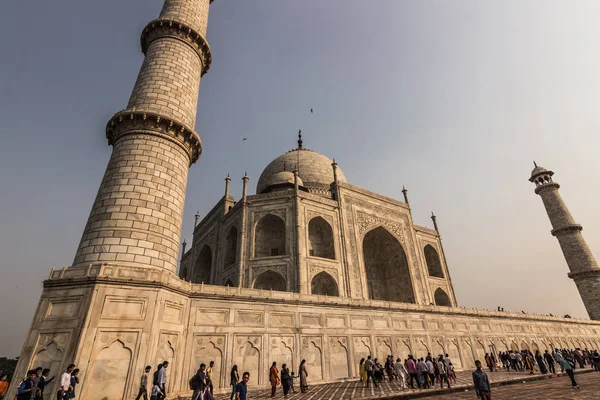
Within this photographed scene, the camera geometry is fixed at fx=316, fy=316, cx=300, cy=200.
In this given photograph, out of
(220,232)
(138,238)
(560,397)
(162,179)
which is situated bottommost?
(560,397)

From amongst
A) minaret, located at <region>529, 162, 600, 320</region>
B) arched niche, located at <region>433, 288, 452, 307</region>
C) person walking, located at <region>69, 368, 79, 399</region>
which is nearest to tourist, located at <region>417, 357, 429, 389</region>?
person walking, located at <region>69, 368, 79, 399</region>

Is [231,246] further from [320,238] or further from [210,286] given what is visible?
[210,286]

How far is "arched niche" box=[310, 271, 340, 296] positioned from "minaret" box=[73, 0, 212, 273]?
11520 millimetres

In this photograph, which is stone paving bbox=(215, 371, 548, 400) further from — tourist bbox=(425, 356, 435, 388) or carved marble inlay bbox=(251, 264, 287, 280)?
carved marble inlay bbox=(251, 264, 287, 280)

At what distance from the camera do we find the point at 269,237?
2109 centimetres

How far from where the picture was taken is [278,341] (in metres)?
10.8

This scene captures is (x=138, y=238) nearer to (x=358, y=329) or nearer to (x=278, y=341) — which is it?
(x=278, y=341)

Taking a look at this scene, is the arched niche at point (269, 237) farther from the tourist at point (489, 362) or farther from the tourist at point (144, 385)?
the tourist at point (144, 385)

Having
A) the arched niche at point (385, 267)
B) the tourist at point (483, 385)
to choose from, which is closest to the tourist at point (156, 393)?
the tourist at point (483, 385)

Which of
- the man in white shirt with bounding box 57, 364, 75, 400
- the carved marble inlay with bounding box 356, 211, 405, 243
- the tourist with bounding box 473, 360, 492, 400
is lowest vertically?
the tourist with bounding box 473, 360, 492, 400

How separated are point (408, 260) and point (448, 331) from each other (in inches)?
314

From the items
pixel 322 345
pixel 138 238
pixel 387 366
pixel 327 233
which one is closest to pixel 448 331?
pixel 387 366

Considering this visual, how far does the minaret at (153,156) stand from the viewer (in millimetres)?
8242

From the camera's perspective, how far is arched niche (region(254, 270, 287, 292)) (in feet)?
60.3
